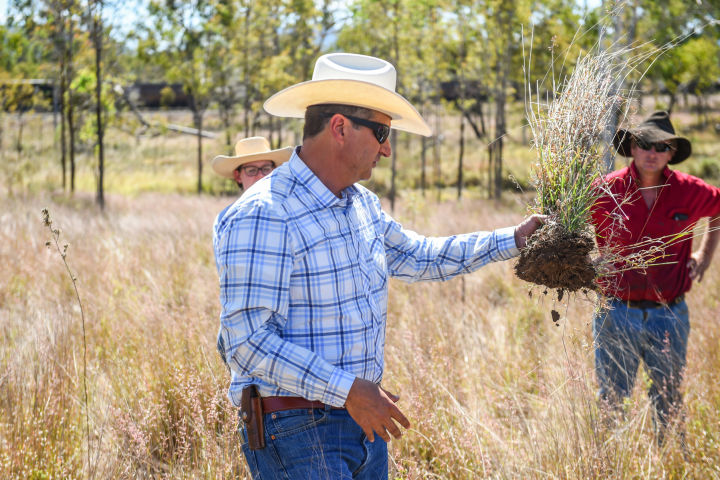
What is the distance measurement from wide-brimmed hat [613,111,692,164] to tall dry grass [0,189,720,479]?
0.97 metres

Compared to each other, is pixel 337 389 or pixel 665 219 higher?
pixel 665 219

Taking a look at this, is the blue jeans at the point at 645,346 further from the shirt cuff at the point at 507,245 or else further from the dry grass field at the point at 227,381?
the shirt cuff at the point at 507,245

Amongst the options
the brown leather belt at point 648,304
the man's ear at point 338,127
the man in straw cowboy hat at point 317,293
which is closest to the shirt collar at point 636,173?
the brown leather belt at point 648,304

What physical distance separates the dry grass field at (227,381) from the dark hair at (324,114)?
33.2 inches

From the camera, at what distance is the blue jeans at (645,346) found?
372 centimetres

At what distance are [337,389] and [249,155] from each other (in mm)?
2813

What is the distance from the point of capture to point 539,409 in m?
3.96

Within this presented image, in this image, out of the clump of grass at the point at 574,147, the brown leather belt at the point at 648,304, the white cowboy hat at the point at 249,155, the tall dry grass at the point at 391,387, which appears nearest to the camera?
the clump of grass at the point at 574,147

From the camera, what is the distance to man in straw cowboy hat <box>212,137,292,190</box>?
4.45 metres

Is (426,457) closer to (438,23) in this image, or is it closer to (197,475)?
(197,475)

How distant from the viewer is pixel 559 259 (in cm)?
243

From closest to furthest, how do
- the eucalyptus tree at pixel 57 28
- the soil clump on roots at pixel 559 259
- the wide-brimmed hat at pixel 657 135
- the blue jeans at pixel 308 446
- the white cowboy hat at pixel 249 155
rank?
the blue jeans at pixel 308 446 → the soil clump on roots at pixel 559 259 → the wide-brimmed hat at pixel 657 135 → the white cowboy hat at pixel 249 155 → the eucalyptus tree at pixel 57 28

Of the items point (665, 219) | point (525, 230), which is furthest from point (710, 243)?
point (525, 230)

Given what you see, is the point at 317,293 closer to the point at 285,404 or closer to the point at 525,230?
the point at 285,404
